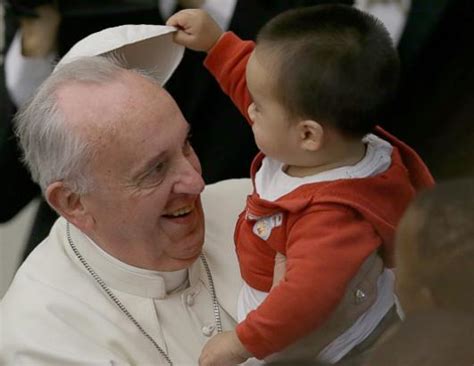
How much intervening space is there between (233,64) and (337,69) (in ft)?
1.30

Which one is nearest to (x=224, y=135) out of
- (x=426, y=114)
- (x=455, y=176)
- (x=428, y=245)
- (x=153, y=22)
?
(x=153, y=22)

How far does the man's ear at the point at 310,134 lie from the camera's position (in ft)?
3.70

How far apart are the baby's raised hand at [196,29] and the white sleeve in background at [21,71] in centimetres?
29

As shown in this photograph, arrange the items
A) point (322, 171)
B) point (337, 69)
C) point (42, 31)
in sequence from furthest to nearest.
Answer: point (42, 31) → point (322, 171) → point (337, 69)

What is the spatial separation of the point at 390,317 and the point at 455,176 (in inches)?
9.7

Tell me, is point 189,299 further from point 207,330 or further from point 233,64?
point 233,64

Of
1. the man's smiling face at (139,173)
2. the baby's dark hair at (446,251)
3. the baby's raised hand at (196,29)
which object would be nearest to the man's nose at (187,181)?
the man's smiling face at (139,173)

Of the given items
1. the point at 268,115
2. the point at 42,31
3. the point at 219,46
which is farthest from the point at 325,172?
the point at 42,31

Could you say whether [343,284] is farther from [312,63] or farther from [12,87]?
[12,87]

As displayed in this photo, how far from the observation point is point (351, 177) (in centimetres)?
119

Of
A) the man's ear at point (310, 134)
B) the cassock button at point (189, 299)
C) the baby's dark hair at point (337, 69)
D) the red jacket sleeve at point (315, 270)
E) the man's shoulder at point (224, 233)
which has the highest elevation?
the baby's dark hair at point (337, 69)

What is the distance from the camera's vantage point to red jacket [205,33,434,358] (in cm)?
115

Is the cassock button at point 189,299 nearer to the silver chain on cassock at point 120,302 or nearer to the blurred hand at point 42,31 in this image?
the silver chain on cassock at point 120,302

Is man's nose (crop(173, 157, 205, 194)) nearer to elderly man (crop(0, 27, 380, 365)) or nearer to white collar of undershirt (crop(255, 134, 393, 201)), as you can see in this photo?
elderly man (crop(0, 27, 380, 365))
